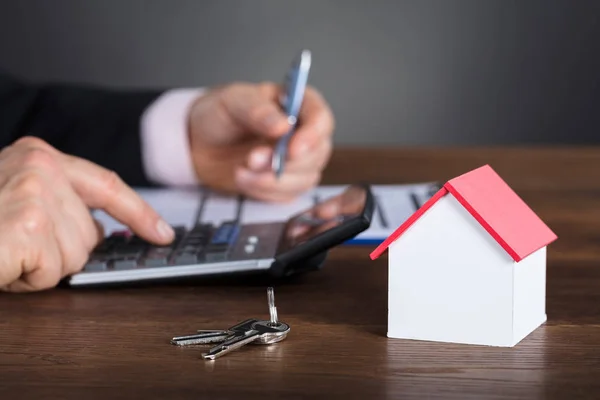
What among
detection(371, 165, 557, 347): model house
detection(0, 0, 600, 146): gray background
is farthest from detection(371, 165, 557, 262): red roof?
detection(0, 0, 600, 146): gray background

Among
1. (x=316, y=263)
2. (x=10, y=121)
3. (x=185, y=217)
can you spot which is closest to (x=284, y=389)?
(x=316, y=263)

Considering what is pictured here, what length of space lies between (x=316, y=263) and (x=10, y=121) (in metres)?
0.83

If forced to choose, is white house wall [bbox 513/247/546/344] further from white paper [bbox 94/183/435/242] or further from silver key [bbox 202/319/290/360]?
white paper [bbox 94/183/435/242]

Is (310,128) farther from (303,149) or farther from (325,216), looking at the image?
(325,216)

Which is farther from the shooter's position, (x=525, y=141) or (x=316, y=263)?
(x=525, y=141)

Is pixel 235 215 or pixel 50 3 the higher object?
pixel 50 3

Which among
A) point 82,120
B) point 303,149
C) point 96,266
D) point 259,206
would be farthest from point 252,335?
point 82,120

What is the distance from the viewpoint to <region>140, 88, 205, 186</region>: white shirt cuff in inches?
60.1

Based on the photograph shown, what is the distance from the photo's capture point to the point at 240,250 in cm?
94

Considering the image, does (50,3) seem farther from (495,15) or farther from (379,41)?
(495,15)

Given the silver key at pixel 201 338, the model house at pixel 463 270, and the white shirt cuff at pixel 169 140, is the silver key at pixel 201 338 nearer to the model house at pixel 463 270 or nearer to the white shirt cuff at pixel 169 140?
the model house at pixel 463 270

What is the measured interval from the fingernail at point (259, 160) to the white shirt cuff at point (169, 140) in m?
0.14

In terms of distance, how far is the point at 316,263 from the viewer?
93 centimetres

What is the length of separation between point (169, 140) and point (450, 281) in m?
0.93
